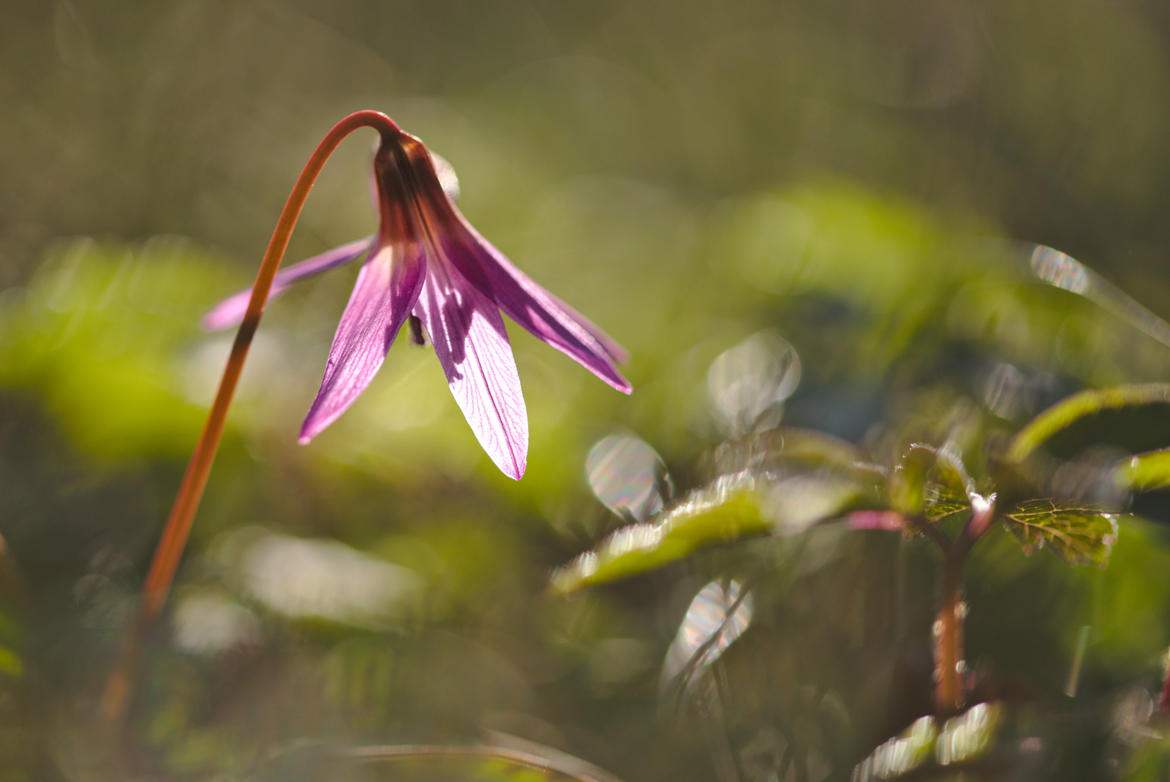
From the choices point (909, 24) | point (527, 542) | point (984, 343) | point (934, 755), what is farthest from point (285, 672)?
point (909, 24)

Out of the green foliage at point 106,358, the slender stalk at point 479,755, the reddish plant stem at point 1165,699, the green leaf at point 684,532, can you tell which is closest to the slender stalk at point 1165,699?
the reddish plant stem at point 1165,699

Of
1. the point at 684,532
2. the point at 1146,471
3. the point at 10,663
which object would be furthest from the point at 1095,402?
the point at 10,663

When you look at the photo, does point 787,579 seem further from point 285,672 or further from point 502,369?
point 285,672

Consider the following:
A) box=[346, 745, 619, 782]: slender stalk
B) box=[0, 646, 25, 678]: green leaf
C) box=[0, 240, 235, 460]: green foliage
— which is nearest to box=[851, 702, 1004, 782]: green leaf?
box=[346, 745, 619, 782]: slender stalk

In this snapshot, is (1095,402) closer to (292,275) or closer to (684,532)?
(684,532)

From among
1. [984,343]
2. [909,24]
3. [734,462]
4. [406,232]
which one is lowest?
[734,462]

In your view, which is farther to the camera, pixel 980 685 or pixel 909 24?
pixel 909 24

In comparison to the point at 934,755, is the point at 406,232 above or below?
above
